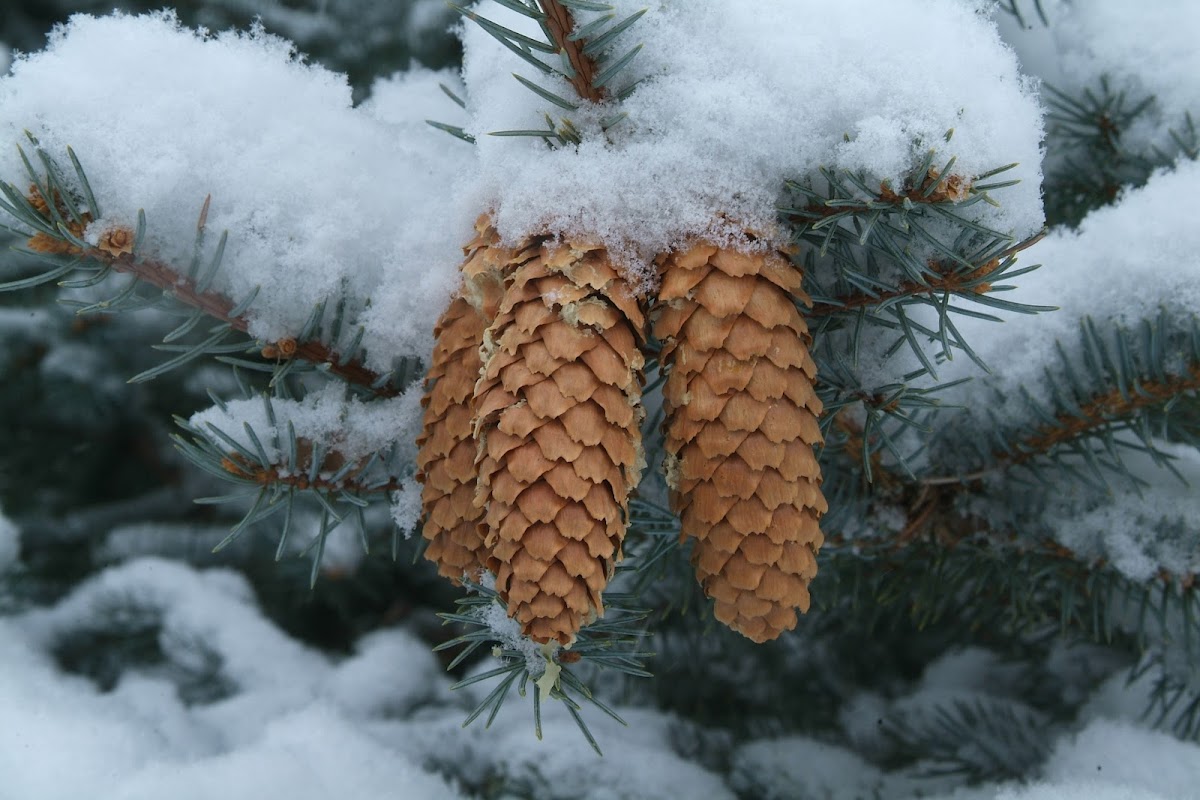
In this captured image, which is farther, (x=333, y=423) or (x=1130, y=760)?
(x=1130, y=760)

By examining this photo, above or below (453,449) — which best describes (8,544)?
below

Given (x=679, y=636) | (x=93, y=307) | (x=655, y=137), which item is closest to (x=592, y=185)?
(x=655, y=137)

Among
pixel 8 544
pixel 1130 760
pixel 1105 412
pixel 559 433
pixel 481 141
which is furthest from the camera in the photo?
pixel 8 544

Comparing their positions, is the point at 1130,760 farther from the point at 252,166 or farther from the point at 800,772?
the point at 252,166

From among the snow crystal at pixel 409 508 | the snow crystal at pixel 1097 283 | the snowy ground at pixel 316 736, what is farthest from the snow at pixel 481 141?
the snowy ground at pixel 316 736

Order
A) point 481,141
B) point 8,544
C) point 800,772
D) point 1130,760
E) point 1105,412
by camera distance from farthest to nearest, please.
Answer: point 8,544, point 800,772, point 1130,760, point 1105,412, point 481,141

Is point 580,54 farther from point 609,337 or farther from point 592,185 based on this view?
point 609,337

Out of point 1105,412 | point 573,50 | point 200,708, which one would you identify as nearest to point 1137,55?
point 1105,412

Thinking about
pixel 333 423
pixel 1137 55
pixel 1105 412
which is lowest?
pixel 333 423
